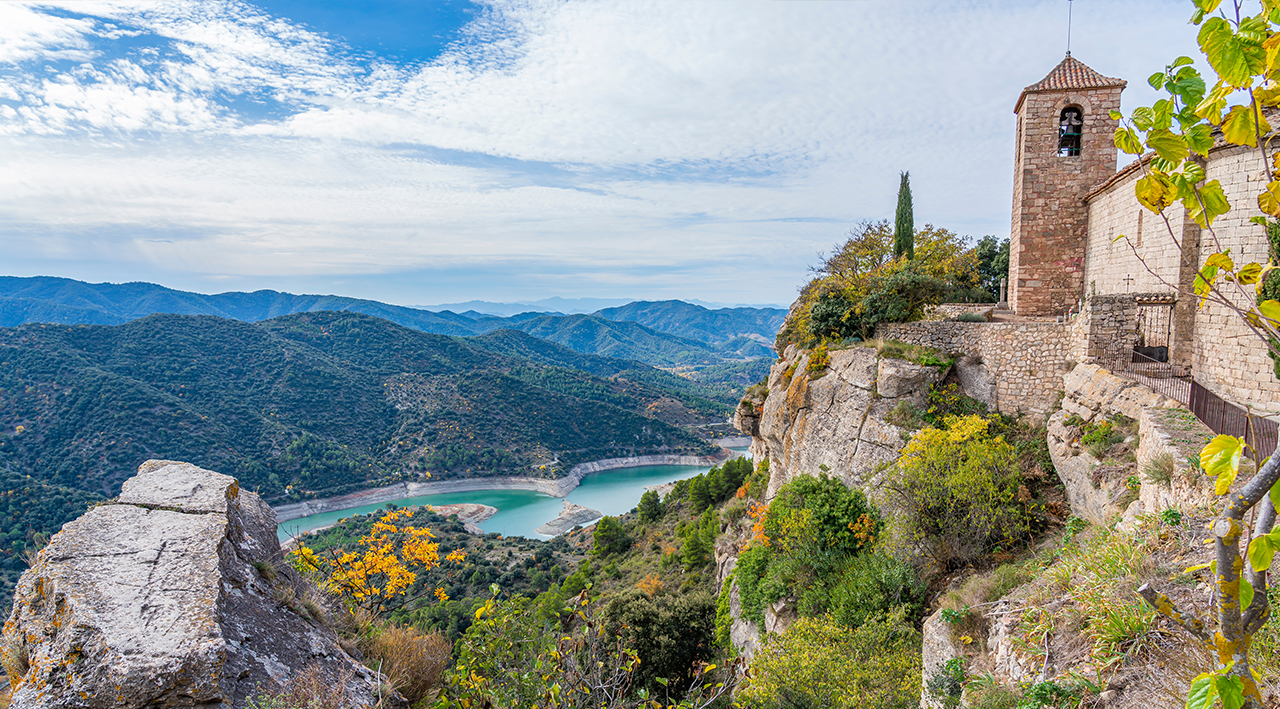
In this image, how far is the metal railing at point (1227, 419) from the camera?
294 inches

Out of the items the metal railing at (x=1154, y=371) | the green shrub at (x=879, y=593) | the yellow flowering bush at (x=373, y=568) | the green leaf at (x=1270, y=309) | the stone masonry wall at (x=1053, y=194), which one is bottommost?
the green shrub at (x=879, y=593)

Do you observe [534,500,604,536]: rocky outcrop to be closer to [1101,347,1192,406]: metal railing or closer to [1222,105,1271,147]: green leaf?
[1101,347,1192,406]: metal railing

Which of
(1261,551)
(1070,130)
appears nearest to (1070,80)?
(1070,130)

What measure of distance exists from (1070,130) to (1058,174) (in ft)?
3.94

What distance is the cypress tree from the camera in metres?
24.0

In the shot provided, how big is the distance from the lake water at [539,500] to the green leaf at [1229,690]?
6323cm

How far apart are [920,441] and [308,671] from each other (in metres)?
11.2

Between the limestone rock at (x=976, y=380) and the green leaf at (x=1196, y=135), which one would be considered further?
the limestone rock at (x=976, y=380)

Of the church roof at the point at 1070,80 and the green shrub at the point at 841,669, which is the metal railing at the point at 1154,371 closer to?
the green shrub at the point at 841,669

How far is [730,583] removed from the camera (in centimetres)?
1736

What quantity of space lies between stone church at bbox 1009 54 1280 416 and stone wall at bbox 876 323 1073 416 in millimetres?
507

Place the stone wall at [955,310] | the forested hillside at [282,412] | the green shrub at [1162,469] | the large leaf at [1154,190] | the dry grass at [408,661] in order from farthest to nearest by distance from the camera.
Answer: the forested hillside at [282,412] < the stone wall at [955,310] < the green shrub at [1162,469] < the dry grass at [408,661] < the large leaf at [1154,190]

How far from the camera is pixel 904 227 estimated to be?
24141 millimetres

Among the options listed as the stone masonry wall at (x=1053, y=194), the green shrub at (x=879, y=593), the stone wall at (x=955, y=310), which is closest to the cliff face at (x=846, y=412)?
the green shrub at (x=879, y=593)
